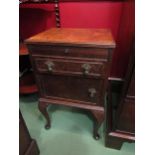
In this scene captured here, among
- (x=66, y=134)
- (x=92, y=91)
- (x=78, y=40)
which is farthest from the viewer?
(x=66, y=134)

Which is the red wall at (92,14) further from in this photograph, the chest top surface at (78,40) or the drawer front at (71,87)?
the drawer front at (71,87)

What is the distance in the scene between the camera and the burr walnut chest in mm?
771

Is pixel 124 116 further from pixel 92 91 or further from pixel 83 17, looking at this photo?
pixel 83 17

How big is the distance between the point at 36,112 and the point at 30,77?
1.48 feet

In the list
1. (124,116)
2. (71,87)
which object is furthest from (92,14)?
(124,116)

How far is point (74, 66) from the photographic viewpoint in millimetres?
838

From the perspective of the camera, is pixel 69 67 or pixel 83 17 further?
pixel 83 17

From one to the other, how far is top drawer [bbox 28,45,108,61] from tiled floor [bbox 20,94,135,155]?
75cm

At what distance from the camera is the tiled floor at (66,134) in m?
1.11

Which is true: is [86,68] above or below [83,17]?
below

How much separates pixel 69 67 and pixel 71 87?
16 centimetres

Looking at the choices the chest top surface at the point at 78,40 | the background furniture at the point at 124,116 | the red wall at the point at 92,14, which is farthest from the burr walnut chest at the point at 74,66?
the red wall at the point at 92,14

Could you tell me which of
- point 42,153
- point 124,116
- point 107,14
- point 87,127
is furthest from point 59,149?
point 107,14
